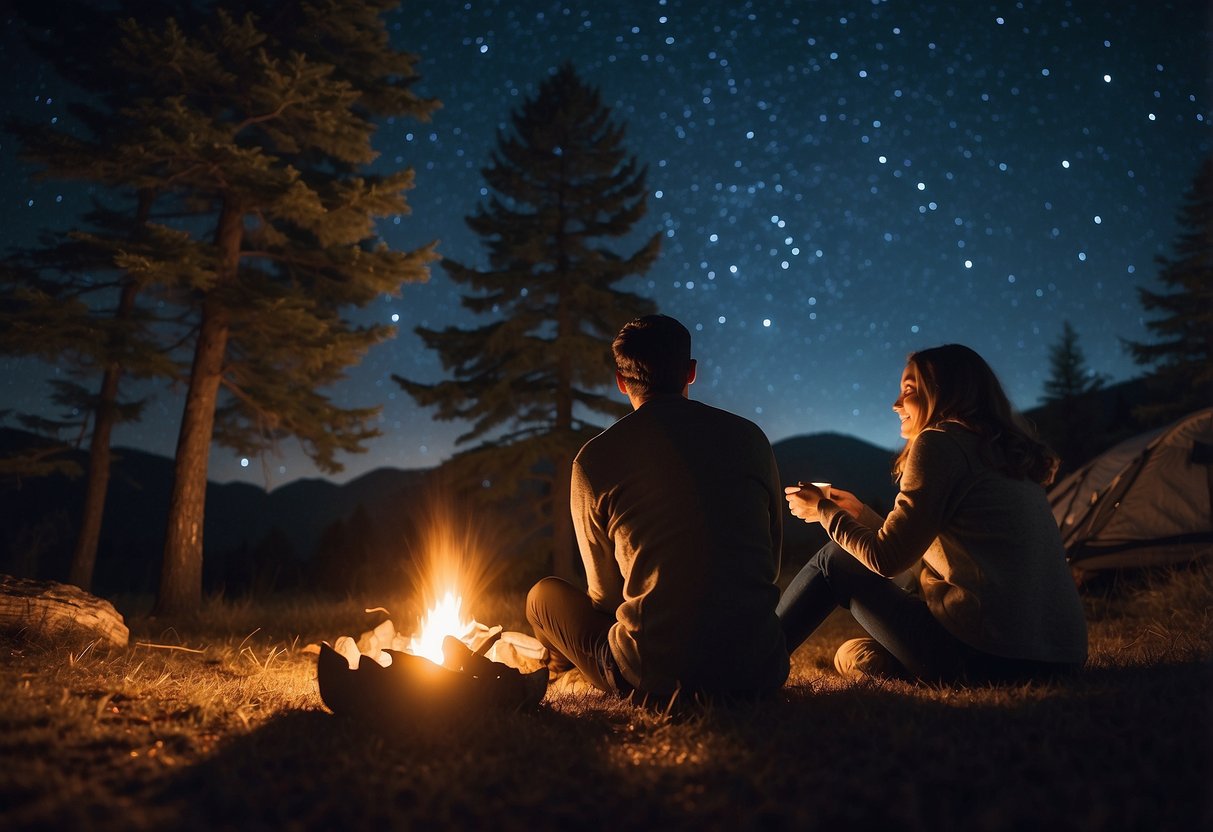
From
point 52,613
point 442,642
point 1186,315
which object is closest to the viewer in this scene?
point 442,642

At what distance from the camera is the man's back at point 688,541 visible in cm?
260

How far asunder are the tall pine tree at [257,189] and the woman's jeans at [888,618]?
23.5 ft

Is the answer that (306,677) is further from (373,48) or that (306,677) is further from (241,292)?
(373,48)

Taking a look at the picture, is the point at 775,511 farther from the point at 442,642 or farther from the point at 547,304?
the point at 547,304

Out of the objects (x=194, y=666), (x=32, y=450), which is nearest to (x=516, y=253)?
(x=32, y=450)

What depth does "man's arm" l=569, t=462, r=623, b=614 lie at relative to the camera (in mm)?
2791

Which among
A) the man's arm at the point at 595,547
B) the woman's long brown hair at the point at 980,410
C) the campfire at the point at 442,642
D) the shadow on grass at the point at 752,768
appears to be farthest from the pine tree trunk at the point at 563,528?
the shadow on grass at the point at 752,768

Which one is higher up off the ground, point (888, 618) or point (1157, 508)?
point (1157, 508)

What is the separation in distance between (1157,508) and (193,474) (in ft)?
35.3

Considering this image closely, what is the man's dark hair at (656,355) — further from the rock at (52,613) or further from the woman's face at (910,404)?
the rock at (52,613)

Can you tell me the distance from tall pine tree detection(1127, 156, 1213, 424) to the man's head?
22079mm

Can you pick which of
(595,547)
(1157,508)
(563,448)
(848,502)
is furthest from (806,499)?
(563,448)

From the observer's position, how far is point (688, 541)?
8.52ft

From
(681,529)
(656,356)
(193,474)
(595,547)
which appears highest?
(656,356)
